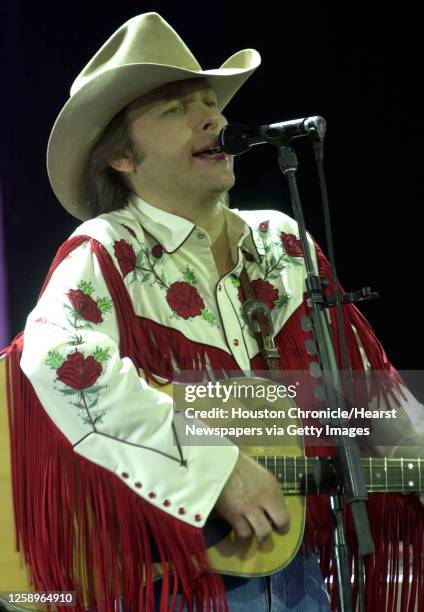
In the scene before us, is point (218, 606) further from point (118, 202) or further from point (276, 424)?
point (118, 202)

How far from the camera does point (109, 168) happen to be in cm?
221

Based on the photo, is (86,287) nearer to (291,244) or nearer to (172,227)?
(172,227)

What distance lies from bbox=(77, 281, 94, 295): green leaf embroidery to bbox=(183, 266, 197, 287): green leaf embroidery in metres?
0.23

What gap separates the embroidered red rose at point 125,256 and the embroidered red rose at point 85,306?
0.12 metres

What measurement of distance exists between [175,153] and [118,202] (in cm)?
20

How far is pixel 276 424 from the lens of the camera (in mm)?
1820

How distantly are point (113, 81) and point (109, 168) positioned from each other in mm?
222

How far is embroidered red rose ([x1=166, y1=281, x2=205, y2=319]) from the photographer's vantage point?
1985 millimetres

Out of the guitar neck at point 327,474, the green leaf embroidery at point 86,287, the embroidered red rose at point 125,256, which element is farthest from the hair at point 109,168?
the guitar neck at point 327,474

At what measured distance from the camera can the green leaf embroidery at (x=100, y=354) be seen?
176 centimetres

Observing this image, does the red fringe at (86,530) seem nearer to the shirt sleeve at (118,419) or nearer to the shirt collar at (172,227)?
the shirt sleeve at (118,419)

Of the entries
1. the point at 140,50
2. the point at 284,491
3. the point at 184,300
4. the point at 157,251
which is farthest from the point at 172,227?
the point at 284,491

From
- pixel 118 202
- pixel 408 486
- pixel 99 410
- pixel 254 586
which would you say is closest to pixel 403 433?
pixel 408 486

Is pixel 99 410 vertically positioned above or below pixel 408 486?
above
